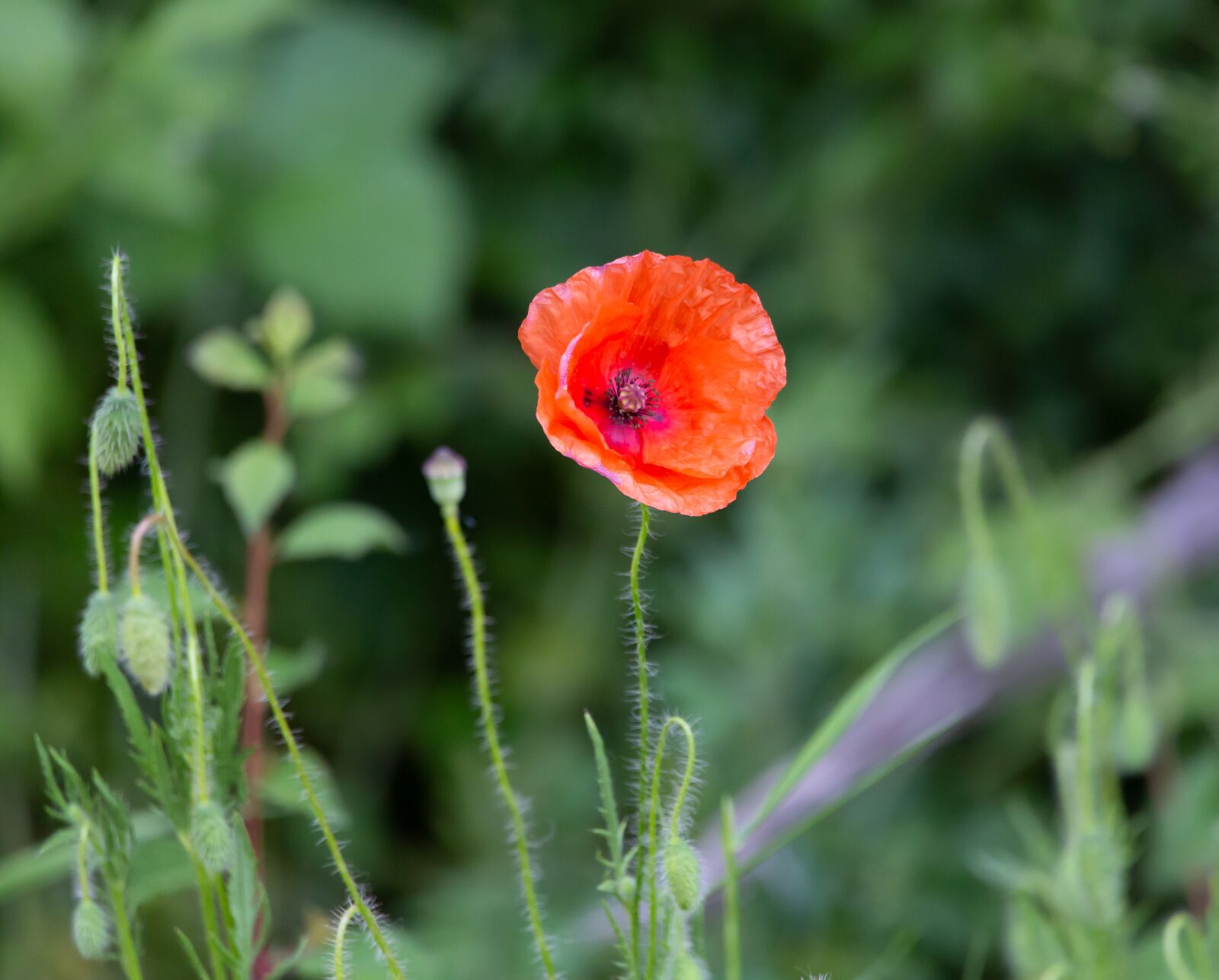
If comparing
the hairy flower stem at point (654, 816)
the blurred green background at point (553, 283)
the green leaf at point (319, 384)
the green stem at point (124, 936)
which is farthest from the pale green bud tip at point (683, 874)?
the blurred green background at point (553, 283)

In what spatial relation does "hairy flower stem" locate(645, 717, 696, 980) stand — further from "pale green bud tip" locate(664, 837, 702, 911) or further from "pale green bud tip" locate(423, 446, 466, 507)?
"pale green bud tip" locate(423, 446, 466, 507)

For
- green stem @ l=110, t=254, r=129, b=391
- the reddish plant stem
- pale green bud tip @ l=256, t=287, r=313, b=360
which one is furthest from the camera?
pale green bud tip @ l=256, t=287, r=313, b=360

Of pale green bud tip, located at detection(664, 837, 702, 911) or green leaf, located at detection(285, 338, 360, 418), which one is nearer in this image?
pale green bud tip, located at detection(664, 837, 702, 911)

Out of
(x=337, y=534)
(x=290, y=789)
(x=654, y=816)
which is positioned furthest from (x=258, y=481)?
(x=654, y=816)

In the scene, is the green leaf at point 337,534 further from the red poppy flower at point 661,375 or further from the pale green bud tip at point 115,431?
the pale green bud tip at point 115,431

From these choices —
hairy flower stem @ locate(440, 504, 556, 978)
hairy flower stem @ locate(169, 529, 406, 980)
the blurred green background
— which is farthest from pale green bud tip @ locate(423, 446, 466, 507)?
the blurred green background

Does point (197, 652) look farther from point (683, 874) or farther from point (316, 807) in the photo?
point (683, 874)

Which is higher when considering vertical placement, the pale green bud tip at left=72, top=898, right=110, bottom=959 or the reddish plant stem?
the reddish plant stem

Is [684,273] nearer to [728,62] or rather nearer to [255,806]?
[255,806]
